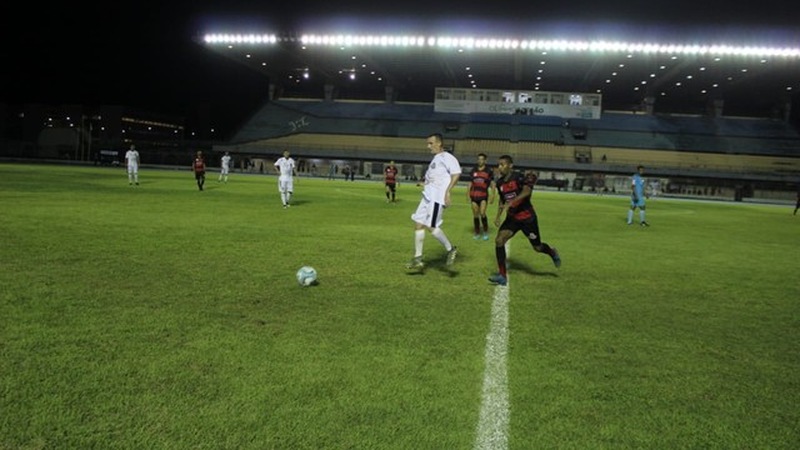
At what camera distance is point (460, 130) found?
67938 mm

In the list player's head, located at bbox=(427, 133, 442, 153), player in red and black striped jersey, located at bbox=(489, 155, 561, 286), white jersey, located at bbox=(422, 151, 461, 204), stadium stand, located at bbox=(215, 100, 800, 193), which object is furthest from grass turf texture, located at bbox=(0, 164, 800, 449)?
stadium stand, located at bbox=(215, 100, 800, 193)

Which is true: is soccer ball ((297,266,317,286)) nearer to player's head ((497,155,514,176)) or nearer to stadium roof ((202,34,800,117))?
player's head ((497,155,514,176))

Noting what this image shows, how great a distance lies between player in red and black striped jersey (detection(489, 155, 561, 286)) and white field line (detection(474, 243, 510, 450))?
6.48ft

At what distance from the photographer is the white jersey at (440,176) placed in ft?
28.0

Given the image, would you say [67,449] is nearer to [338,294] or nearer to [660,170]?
[338,294]

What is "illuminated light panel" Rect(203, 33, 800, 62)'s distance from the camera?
44281mm

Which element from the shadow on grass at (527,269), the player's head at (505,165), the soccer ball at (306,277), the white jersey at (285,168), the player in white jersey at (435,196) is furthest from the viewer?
the white jersey at (285,168)

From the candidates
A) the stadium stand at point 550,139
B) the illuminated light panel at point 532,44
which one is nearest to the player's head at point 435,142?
the illuminated light panel at point 532,44

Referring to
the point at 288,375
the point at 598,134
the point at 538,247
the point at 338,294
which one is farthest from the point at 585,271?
the point at 598,134

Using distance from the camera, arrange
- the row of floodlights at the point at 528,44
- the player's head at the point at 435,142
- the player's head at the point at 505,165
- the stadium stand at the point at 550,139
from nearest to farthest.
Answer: the player's head at the point at 435,142, the player's head at the point at 505,165, the row of floodlights at the point at 528,44, the stadium stand at the point at 550,139

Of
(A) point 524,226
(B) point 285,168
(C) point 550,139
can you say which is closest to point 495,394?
(A) point 524,226

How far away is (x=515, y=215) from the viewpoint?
8.45 metres

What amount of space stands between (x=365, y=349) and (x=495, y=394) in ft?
4.36

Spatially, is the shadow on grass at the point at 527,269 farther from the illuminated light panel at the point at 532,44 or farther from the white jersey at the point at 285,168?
the illuminated light panel at the point at 532,44
